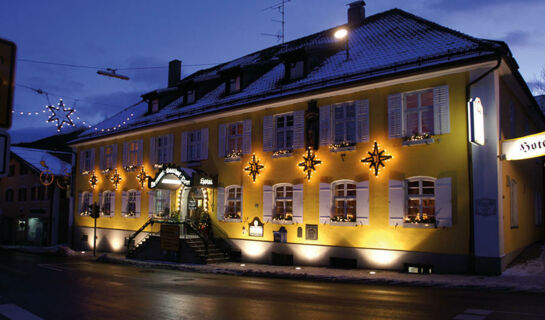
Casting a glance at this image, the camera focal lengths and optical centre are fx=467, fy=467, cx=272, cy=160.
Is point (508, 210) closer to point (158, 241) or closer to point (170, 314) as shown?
point (170, 314)

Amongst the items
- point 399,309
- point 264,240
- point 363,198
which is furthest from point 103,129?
point 399,309

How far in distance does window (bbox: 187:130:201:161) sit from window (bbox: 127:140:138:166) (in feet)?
16.2

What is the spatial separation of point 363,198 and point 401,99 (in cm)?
379

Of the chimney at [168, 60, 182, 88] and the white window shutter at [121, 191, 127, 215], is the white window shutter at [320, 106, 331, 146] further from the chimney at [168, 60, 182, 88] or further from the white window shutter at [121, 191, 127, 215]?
the chimney at [168, 60, 182, 88]

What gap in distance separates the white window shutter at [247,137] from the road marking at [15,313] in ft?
42.0

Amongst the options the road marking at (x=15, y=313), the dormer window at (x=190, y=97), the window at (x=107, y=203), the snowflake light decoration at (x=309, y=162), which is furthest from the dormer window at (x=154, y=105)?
the road marking at (x=15, y=313)

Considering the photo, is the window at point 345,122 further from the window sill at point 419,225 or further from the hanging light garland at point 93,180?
the hanging light garland at point 93,180

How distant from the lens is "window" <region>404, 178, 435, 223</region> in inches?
611

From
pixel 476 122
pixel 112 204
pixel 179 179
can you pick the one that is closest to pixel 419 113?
pixel 476 122

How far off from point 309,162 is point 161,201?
1063 cm

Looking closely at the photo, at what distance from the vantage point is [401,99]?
53.7 feet

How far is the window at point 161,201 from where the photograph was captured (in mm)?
25172

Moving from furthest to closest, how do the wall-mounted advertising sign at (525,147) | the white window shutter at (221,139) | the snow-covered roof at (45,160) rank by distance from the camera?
the snow-covered roof at (45,160) < the white window shutter at (221,139) < the wall-mounted advertising sign at (525,147)

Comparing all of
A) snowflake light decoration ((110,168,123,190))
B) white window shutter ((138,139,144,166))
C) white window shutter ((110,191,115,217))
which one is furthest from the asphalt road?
white window shutter ((110,191,115,217))
